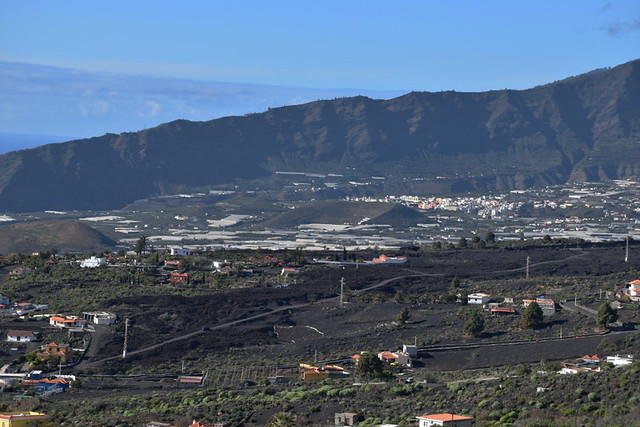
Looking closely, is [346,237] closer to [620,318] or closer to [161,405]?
[620,318]

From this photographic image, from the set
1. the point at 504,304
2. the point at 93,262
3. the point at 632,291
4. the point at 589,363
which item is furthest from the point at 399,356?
the point at 93,262

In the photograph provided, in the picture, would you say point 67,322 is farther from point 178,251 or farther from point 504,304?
point 178,251

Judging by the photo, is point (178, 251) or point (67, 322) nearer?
point (67, 322)

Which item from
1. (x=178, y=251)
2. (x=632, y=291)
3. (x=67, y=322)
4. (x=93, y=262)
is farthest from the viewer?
(x=178, y=251)

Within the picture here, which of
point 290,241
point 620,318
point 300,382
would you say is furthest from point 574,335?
point 290,241

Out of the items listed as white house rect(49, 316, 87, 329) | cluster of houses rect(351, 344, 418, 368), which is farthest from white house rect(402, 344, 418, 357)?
white house rect(49, 316, 87, 329)

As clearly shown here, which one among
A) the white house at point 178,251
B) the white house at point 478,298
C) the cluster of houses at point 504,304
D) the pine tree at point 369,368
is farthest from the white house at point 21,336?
the white house at point 178,251

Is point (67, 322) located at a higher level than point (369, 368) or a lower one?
lower
